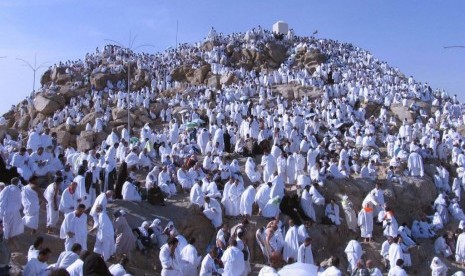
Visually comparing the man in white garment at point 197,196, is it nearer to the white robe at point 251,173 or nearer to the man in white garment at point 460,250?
the white robe at point 251,173

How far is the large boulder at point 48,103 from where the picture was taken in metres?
34.7

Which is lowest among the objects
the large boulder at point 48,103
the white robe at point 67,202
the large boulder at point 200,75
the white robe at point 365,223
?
the white robe at point 365,223

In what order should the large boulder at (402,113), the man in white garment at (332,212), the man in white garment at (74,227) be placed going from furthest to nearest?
the large boulder at (402,113) → the man in white garment at (332,212) → the man in white garment at (74,227)

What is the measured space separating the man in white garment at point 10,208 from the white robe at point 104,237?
5.27ft

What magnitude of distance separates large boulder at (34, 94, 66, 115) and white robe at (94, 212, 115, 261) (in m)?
26.8

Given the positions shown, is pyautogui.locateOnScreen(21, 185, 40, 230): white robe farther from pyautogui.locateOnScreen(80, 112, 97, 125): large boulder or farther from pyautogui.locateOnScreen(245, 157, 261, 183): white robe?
pyautogui.locateOnScreen(80, 112, 97, 125): large boulder

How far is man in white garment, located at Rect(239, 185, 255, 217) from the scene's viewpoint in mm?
13789

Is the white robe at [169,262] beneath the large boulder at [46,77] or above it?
beneath

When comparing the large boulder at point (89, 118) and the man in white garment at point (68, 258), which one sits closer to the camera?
the man in white garment at point (68, 258)

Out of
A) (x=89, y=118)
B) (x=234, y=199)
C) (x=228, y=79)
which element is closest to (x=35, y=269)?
(x=234, y=199)

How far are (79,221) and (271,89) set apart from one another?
85.9ft

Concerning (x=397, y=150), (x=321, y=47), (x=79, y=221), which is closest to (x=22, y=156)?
(x=79, y=221)

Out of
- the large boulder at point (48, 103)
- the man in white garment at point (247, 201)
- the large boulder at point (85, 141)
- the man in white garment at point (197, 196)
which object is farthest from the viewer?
the large boulder at point (48, 103)

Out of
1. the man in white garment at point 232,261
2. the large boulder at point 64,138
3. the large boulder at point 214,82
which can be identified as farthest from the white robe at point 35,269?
the large boulder at point 214,82
